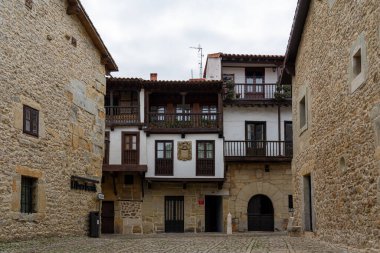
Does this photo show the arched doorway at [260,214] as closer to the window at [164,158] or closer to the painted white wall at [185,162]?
the painted white wall at [185,162]

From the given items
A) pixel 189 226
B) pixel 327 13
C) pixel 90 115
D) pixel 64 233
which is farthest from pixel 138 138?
pixel 327 13

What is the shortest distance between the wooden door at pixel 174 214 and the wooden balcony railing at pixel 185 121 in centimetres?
348

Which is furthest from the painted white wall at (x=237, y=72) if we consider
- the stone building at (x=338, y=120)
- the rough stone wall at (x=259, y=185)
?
the stone building at (x=338, y=120)

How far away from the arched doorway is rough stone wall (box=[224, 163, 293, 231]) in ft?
1.35

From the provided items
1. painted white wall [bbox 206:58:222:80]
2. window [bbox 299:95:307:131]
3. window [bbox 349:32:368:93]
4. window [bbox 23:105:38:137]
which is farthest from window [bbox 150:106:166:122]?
window [bbox 349:32:368:93]

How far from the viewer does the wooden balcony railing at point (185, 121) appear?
90.7ft

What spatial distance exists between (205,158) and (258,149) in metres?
2.75

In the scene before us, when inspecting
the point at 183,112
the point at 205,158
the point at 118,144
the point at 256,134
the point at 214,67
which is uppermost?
the point at 214,67

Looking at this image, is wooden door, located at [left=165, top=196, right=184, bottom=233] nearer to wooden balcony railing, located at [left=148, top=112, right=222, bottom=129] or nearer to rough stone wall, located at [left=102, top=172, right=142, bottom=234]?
rough stone wall, located at [left=102, top=172, right=142, bottom=234]

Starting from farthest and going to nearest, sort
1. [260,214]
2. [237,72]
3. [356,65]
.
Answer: [237,72], [260,214], [356,65]

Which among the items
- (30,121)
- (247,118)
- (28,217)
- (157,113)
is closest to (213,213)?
(247,118)

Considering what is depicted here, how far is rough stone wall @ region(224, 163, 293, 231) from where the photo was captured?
91.2 feet

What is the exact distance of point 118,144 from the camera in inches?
1078

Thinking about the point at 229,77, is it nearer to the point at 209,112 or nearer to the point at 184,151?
the point at 209,112
